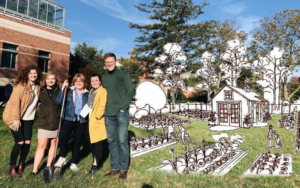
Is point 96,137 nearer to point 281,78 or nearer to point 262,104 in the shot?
point 262,104

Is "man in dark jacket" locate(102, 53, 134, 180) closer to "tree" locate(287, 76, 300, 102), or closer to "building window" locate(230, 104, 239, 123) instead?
"building window" locate(230, 104, 239, 123)

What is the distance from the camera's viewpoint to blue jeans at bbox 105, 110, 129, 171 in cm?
299

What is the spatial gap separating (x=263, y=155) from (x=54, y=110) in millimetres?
3486

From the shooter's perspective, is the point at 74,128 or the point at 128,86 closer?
the point at 128,86

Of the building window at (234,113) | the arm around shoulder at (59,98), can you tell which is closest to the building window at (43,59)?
the arm around shoulder at (59,98)

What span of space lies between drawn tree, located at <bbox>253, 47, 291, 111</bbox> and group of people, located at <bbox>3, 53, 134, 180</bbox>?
2.73 metres

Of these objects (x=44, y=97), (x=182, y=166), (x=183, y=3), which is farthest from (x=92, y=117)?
(x=183, y=3)

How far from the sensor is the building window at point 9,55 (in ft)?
50.0

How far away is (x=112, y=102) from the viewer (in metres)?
3.02

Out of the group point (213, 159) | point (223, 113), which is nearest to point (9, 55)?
point (223, 113)

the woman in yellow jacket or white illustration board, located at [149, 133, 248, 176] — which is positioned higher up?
the woman in yellow jacket

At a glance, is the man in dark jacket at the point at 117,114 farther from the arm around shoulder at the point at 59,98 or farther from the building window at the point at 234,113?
the building window at the point at 234,113

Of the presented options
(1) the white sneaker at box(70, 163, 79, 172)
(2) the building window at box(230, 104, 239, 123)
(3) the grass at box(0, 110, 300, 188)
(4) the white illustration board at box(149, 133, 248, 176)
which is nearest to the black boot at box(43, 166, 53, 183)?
(3) the grass at box(0, 110, 300, 188)

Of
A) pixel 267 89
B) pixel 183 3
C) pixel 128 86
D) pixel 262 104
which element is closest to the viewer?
pixel 128 86
